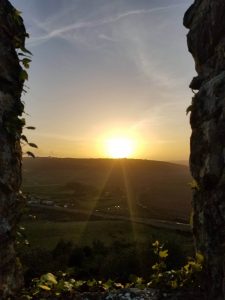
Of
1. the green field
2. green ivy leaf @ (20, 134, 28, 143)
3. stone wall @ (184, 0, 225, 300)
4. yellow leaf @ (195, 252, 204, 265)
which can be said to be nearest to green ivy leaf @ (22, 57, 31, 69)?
green ivy leaf @ (20, 134, 28, 143)

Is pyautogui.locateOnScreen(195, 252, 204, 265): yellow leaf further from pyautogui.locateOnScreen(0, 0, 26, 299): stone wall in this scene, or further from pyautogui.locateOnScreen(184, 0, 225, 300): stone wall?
pyautogui.locateOnScreen(0, 0, 26, 299): stone wall

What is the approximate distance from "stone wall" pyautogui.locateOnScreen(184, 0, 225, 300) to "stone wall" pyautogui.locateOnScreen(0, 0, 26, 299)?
6791 millimetres

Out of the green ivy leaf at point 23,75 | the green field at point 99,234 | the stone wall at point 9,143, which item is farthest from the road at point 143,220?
the green ivy leaf at point 23,75

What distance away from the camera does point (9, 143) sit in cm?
1494

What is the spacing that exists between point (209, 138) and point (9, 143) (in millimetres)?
7237

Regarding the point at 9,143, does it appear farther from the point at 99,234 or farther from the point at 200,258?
the point at 99,234

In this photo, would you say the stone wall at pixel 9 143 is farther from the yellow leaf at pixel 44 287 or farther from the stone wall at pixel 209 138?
the stone wall at pixel 209 138

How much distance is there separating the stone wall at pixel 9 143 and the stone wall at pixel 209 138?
6791mm

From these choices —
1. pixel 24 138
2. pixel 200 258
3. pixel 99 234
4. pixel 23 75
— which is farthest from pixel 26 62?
pixel 99 234

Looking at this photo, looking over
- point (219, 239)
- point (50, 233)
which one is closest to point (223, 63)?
point (219, 239)

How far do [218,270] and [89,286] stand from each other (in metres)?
4.70

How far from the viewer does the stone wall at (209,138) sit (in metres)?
15.1

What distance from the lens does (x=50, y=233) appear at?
71.8 metres

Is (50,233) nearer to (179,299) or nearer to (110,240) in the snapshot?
(110,240)
